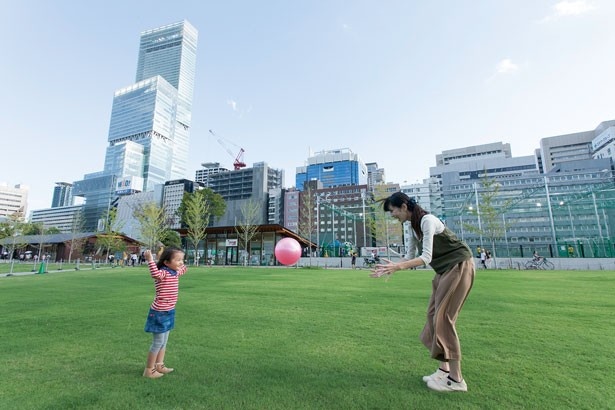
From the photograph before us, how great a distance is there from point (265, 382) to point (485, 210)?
32305 millimetres

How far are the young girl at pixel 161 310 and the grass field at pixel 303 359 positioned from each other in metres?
0.18

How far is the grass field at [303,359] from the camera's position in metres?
2.73

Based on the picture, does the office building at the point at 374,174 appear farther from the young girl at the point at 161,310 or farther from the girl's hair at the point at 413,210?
the young girl at the point at 161,310

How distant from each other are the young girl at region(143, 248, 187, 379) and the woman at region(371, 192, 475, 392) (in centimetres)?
247

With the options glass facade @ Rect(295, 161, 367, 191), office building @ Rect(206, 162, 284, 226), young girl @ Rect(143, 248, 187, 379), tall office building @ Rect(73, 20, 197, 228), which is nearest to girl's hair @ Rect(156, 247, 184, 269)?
young girl @ Rect(143, 248, 187, 379)

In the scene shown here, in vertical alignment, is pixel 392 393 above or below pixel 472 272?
below

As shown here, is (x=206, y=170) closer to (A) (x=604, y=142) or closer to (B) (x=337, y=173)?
(B) (x=337, y=173)

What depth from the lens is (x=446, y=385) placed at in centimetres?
295

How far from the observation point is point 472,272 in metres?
3.24

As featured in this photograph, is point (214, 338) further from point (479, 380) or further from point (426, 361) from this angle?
point (479, 380)

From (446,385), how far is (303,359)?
1.63m

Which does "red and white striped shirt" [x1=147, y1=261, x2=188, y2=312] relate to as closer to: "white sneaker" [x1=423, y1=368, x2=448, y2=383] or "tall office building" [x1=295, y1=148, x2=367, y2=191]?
"white sneaker" [x1=423, y1=368, x2=448, y2=383]

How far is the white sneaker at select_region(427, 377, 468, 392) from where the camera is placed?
9.53ft

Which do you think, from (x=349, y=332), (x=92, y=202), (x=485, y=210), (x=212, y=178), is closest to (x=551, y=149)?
(x=485, y=210)
